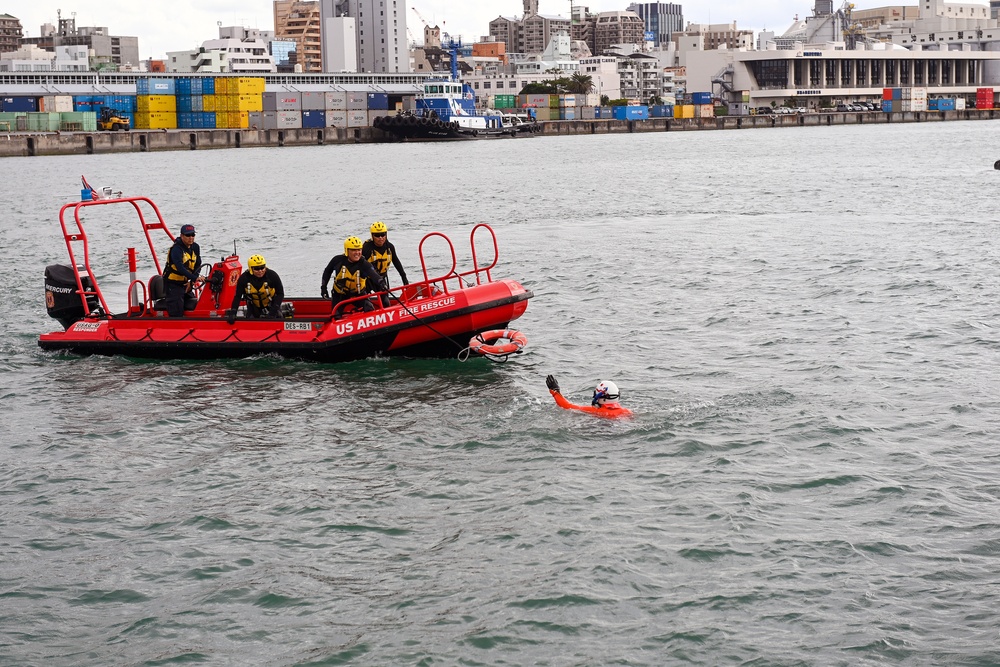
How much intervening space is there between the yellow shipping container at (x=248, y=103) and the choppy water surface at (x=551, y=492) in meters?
93.3

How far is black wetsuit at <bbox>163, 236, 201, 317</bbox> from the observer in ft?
50.7

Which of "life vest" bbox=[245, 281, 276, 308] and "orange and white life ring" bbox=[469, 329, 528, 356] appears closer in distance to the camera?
"orange and white life ring" bbox=[469, 329, 528, 356]

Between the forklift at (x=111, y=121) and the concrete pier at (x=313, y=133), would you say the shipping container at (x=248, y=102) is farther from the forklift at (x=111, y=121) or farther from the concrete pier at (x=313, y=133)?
the concrete pier at (x=313, y=133)

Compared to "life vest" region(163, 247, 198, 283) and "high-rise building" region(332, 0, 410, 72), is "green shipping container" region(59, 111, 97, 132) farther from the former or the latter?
"life vest" region(163, 247, 198, 283)

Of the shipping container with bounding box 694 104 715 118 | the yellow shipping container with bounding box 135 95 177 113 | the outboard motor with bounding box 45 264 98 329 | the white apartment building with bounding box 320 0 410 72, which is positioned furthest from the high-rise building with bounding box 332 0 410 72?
the outboard motor with bounding box 45 264 98 329

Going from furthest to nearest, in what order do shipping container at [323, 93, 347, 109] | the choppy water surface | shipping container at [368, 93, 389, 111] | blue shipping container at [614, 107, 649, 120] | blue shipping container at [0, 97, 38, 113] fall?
blue shipping container at [614, 107, 649, 120] < shipping container at [368, 93, 389, 111] < shipping container at [323, 93, 347, 109] < blue shipping container at [0, 97, 38, 113] < the choppy water surface

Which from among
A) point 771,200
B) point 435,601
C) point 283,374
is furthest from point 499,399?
point 771,200

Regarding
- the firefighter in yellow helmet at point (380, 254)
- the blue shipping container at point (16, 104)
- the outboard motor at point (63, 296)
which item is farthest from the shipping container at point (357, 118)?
the firefighter in yellow helmet at point (380, 254)

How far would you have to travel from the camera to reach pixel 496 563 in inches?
357

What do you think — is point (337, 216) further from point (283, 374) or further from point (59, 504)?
point (59, 504)

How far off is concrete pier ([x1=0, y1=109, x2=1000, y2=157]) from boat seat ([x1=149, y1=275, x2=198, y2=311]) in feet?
247

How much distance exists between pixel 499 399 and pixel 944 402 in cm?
508

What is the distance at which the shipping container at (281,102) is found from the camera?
379 ft

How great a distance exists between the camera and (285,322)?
49.5 feet
